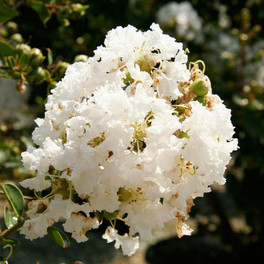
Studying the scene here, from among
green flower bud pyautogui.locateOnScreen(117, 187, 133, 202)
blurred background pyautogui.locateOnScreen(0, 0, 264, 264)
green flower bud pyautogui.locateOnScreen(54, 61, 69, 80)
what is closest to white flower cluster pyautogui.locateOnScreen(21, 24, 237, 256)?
green flower bud pyautogui.locateOnScreen(117, 187, 133, 202)

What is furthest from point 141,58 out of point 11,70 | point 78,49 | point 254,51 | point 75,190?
point 254,51

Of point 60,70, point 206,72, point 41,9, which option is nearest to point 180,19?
point 206,72

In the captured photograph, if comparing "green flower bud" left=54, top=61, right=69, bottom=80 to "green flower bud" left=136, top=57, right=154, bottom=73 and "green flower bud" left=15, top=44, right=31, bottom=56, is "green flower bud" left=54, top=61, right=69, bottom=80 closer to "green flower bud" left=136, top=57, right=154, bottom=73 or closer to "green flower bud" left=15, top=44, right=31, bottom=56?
"green flower bud" left=15, top=44, right=31, bottom=56

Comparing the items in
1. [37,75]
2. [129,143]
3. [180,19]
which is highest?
[129,143]

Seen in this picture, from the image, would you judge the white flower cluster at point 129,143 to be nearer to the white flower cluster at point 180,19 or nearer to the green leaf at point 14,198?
the green leaf at point 14,198

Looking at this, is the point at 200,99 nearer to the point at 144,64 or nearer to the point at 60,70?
the point at 144,64
